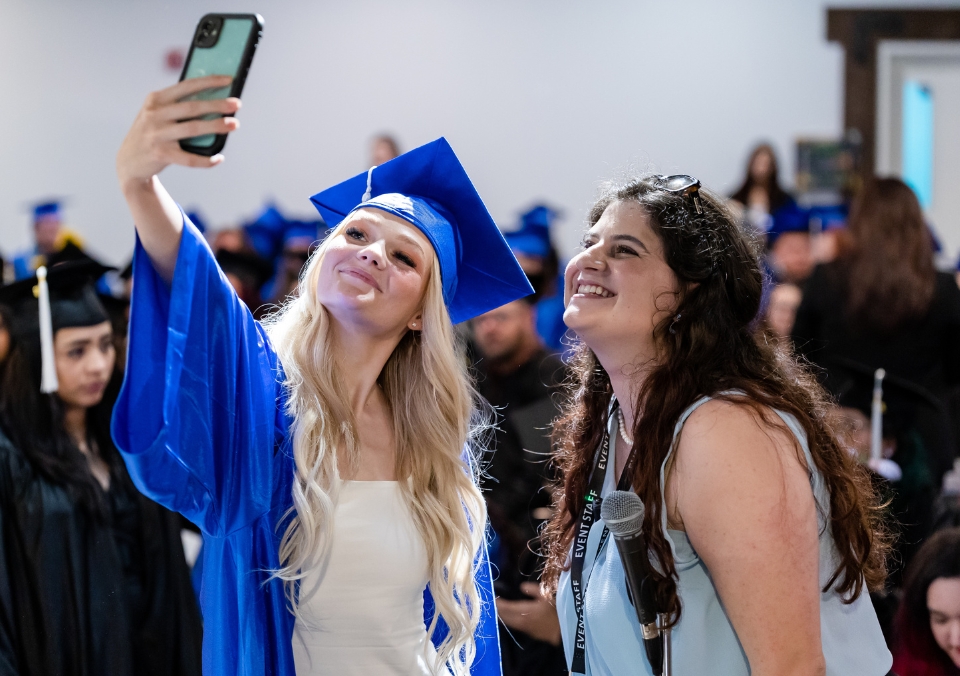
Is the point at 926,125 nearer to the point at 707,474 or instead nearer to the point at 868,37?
the point at 868,37

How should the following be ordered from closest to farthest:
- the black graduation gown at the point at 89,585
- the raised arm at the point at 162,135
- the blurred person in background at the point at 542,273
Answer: the raised arm at the point at 162,135, the black graduation gown at the point at 89,585, the blurred person in background at the point at 542,273

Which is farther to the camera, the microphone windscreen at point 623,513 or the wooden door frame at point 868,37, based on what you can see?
the wooden door frame at point 868,37

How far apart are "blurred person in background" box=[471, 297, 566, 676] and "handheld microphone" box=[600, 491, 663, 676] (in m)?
0.89

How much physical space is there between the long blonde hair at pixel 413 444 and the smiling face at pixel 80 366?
4.42ft

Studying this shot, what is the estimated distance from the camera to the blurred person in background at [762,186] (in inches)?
313

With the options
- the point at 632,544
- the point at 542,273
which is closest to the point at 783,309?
the point at 542,273

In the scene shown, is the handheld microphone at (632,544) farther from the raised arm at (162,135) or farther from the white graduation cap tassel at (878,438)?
the white graduation cap tassel at (878,438)

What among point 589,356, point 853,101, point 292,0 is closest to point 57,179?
point 292,0

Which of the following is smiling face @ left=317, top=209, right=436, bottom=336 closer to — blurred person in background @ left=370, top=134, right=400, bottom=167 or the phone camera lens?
the phone camera lens

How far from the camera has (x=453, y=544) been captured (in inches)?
83.9

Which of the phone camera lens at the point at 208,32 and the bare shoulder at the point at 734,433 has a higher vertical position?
the phone camera lens at the point at 208,32

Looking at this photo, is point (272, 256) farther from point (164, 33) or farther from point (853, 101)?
point (853, 101)

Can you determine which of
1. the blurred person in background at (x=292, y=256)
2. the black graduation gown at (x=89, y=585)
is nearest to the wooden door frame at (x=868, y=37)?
the blurred person in background at (x=292, y=256)

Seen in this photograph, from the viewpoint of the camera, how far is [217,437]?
5.82 ft
